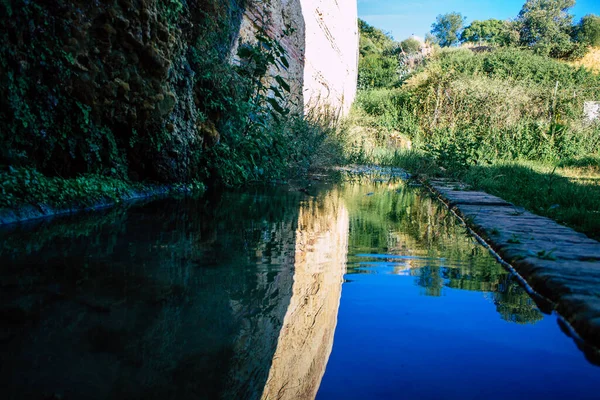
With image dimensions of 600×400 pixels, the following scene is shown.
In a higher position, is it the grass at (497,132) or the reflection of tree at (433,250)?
the grass at (497,132)

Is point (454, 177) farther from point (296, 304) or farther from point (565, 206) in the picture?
point (296, 304)

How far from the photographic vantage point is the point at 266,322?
5.15 ft

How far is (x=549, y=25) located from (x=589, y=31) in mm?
2436

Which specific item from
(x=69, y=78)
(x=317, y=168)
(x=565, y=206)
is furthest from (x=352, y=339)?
(x=317, y=168)

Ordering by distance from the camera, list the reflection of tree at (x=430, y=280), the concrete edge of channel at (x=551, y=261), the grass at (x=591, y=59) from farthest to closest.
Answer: the grass at (x=591, y=59) → the reflection of tree at (x=430, y=280) → the concrete edge of channel at (x=551, y=261)

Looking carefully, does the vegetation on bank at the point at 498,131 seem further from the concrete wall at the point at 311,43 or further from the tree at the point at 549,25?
the tree at the point at 549,25

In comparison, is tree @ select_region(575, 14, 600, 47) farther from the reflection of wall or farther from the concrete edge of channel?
the reflection of wall

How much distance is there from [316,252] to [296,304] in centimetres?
90

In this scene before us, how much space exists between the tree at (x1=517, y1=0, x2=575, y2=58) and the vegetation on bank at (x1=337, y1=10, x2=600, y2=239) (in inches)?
443

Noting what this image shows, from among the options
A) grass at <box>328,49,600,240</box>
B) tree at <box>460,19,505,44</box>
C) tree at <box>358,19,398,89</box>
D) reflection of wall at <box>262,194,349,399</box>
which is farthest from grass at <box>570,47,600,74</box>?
reflection of wall at <box>262,194,349,399</box>

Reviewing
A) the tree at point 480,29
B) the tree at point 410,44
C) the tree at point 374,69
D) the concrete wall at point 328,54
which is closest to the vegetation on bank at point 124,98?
the concrete wall at point 328,54

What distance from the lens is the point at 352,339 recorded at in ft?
4.76

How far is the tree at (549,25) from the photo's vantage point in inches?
1242

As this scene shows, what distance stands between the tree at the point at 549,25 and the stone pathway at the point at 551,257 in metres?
30.3
